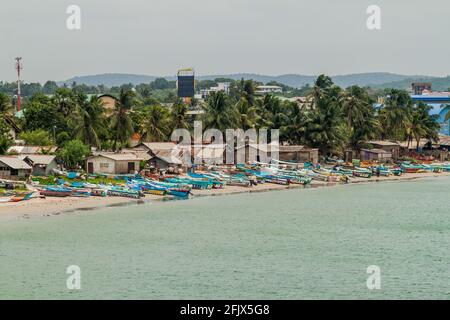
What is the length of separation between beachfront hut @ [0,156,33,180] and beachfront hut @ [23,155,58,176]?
134 centimetres

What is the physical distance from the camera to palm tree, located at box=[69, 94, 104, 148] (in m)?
70.4

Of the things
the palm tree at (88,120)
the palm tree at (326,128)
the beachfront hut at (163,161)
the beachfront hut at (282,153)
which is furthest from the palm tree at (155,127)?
the palm tree at (326,128)

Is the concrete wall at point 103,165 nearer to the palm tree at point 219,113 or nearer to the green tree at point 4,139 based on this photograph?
the green tree at point 4,139

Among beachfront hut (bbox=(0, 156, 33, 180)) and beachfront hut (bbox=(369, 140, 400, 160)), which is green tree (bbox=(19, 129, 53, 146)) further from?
beachfront hut (bbox=(369, 140, 400, 160))

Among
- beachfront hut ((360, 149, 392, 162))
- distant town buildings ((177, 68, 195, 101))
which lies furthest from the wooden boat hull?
distant town buildings ((177, 68, 195, 101))

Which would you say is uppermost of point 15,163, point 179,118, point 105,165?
point 179,118

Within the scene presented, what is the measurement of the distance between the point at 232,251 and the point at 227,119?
118 ft

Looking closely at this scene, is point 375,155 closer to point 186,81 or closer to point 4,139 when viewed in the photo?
point 4,139

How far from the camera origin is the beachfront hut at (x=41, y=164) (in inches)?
2473

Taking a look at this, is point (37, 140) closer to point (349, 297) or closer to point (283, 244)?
point (283, 244)

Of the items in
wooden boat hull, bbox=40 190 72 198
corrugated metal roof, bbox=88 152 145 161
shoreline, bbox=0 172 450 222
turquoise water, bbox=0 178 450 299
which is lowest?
turquoise water, bbox=0 178 450 299

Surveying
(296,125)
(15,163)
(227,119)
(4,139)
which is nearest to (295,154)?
(296,125)

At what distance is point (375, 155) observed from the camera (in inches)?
3472

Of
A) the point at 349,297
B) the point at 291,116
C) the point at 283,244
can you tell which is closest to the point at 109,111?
the point at 291,116
